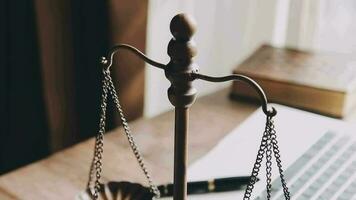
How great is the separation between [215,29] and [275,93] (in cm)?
27

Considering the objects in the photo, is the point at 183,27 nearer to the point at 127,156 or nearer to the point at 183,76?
the point at 183,76

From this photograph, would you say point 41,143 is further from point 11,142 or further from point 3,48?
point 3,48

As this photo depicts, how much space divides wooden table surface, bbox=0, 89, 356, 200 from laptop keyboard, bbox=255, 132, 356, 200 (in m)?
0.14

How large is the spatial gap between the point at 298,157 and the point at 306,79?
0.66 feet

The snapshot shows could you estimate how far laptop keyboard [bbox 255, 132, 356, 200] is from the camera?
70 centimetres

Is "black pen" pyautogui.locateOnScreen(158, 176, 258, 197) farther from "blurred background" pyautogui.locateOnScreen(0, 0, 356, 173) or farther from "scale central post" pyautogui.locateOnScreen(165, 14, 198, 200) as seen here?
"blurred background" pyautogui.locateOnScreen(0, 0, 356, 173)

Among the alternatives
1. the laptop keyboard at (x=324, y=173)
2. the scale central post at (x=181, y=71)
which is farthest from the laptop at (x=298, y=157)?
the scale central post at (x=181, y=71)

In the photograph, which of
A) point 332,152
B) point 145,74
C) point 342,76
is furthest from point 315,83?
point 145,74

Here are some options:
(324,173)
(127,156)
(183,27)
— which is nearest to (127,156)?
(127,156)

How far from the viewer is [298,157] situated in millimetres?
779

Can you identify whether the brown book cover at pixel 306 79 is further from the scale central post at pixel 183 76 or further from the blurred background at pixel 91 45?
the scale central post at pixel 183 76

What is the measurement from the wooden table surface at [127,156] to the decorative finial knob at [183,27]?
1.00 ft

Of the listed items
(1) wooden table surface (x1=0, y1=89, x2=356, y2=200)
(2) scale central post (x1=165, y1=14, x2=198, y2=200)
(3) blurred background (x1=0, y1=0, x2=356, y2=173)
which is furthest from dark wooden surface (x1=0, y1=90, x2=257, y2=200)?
(2) scale central post (x1=165, y1=14, x2=198, y2=200)

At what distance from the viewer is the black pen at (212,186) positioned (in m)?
0.71
